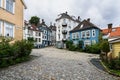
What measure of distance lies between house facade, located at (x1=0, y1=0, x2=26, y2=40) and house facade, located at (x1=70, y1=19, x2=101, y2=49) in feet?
86.0

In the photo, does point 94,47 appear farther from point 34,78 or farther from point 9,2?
point 34,78

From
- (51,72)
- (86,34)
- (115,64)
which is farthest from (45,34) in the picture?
(51,72)

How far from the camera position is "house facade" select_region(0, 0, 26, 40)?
1560 centimetres

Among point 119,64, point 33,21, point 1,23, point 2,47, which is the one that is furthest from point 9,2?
point 33,21

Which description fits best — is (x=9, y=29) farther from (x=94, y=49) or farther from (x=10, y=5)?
(x=94, y=49)

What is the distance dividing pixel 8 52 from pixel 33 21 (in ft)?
200

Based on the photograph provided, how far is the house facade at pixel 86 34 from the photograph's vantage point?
139 feet

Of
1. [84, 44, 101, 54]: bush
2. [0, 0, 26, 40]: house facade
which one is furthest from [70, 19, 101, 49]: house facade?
[0, 0, 26, 40]: house facade

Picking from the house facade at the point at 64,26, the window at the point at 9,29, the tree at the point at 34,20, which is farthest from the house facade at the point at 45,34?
the window at the point at 9,29

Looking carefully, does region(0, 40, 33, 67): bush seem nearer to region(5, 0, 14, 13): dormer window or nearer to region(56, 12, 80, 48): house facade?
region(5, 0, 14, 13): dormer window

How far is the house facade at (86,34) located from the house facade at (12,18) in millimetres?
26206

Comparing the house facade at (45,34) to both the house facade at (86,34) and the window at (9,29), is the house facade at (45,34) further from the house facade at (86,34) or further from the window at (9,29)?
the window at (9,29)

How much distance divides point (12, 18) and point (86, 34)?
101ft

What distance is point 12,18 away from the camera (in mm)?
17625
